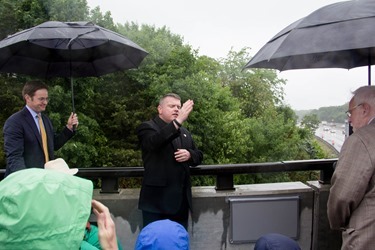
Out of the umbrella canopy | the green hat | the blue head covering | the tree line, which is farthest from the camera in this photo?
the tree line

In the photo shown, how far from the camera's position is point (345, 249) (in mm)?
2582

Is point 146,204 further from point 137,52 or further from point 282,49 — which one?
point 282,49

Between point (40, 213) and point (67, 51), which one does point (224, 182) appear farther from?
point (40, 213)

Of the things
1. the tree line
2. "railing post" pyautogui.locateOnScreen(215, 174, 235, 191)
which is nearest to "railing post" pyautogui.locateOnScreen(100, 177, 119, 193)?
"railing post" pyautogui.locateOnScreen(215, 174, 235, 191)

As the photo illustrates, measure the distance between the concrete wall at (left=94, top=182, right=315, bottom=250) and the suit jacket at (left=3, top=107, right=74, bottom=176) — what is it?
83 centimetres

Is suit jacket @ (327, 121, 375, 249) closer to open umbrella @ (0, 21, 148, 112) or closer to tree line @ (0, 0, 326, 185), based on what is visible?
open umbrella @ (0, 21, 148, 112)

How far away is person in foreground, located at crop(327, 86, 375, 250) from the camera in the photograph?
94.1 inches

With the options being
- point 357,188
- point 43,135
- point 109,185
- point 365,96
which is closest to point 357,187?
point 357,188

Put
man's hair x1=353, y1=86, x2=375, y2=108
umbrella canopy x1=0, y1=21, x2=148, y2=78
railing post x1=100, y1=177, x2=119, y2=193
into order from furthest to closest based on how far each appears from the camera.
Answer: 1. railing post x1=100, y1=177, x2=119, y2=193
2. umbrella canopy x1=0, y1=21, x2=148, y2=78
3. man's hair x1=353, y1=86, x2=375, y2=108

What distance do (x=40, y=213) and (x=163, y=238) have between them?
2.13 ft

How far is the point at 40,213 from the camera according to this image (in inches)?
48.5

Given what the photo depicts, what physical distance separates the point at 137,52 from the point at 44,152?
134 centimetres

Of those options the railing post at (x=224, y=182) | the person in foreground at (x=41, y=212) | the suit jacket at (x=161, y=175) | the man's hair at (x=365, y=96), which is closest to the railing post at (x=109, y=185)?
the suit jacket at (x=161, y=175)

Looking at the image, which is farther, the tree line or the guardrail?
the tree line
